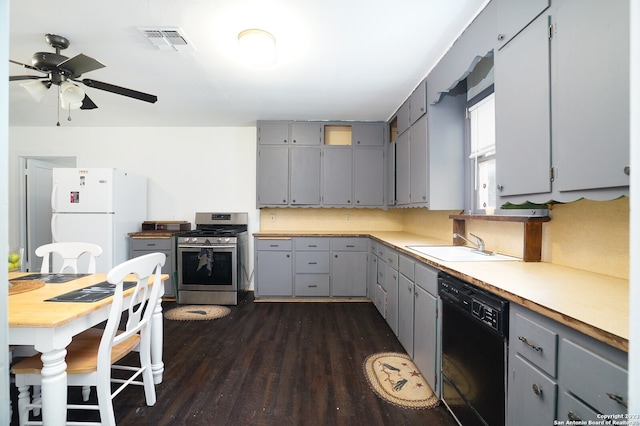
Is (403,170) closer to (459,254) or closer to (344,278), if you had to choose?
(459,254)

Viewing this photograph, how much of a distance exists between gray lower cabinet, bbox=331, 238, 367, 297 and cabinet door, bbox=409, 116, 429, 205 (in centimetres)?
112

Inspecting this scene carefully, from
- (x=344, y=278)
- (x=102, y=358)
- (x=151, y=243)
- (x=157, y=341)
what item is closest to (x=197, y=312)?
(x=151, y=243)

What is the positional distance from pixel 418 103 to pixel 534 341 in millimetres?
2391

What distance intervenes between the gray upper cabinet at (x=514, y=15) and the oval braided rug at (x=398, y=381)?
2.22 meters

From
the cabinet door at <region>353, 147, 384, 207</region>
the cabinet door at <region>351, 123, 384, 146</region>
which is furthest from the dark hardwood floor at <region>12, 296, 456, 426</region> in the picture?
the cabinet door at <region>351, 123, 384, 146</region>

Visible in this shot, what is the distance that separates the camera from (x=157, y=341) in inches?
74.7

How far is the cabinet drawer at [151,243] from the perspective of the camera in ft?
12.5

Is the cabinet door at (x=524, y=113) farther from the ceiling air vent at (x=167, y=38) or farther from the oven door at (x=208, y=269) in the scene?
the oven door at (x=208, y=269)

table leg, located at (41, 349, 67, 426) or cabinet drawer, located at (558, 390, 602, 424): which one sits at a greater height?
cabinet drawer, located at (558, 390, 602, 424)

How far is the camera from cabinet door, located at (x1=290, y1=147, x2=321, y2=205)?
3953 mm

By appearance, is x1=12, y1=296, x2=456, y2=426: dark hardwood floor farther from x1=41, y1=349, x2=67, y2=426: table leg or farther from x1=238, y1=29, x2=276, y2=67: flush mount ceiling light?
x1=238, y1=29, x2=276, y2=67: flush mount ceiling light

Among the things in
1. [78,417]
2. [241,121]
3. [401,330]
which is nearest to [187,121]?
[241,121]

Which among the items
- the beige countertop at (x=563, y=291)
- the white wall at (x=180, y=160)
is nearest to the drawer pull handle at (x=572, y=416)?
the beige countertop at (x=563, y=291)

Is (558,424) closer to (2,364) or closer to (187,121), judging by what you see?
(2,364)
